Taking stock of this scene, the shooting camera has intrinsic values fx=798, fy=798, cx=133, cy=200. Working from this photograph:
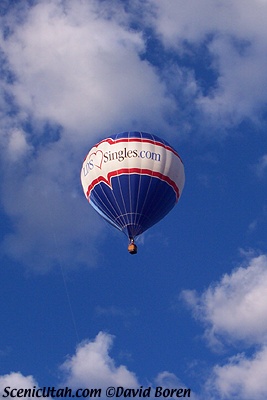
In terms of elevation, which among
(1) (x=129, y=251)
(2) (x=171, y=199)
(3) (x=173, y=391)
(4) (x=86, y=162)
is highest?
(4) (x=86, y=162)

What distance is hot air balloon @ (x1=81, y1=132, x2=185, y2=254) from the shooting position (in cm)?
5602

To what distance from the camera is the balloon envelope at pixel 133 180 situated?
184 feet

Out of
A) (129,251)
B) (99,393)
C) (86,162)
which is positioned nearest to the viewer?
(99,393)

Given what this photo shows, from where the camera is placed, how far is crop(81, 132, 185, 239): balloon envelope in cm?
5603

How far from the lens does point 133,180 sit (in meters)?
56.2

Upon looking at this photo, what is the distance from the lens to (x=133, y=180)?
56188 mm

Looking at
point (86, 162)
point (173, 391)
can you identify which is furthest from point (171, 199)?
point (173, 391)

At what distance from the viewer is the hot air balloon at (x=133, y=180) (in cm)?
5602

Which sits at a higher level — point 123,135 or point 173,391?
point 123,135

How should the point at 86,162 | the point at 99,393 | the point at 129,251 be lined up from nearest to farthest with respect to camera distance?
the point at 99,393, the point at 129,251, the point at 86,162

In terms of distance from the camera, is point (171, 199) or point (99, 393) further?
point (171, 199)

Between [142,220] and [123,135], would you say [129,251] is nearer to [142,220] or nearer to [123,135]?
[142,220]

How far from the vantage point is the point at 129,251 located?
55.3 m

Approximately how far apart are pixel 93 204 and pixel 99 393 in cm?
1574
